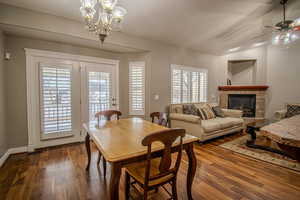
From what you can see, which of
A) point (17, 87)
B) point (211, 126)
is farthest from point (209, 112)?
point (17, 87)

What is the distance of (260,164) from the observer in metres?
2.54

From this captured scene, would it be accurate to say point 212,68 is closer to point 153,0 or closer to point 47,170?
point 153,0

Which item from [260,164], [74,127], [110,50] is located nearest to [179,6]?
[110,50]

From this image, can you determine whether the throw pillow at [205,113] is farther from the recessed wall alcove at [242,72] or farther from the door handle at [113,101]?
the recessed wall alcove at [242,72]

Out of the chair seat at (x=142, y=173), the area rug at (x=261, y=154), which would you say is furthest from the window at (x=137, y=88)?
the chair seat at (x=142, y=173)

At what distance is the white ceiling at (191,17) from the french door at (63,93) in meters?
1.03

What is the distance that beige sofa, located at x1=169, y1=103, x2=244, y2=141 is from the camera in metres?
3.41

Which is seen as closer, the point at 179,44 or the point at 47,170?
the point at 47,170

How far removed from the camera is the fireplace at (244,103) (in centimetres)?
539

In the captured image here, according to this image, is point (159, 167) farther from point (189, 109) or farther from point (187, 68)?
point (187, 68)

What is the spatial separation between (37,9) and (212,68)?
519cm

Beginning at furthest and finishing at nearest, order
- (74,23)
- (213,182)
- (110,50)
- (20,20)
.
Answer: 1. (110,50)
2. (74,23)
3. (20,20)
4. (213,182)

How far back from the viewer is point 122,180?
2.13m

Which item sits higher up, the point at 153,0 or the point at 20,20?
the point at 153,0
